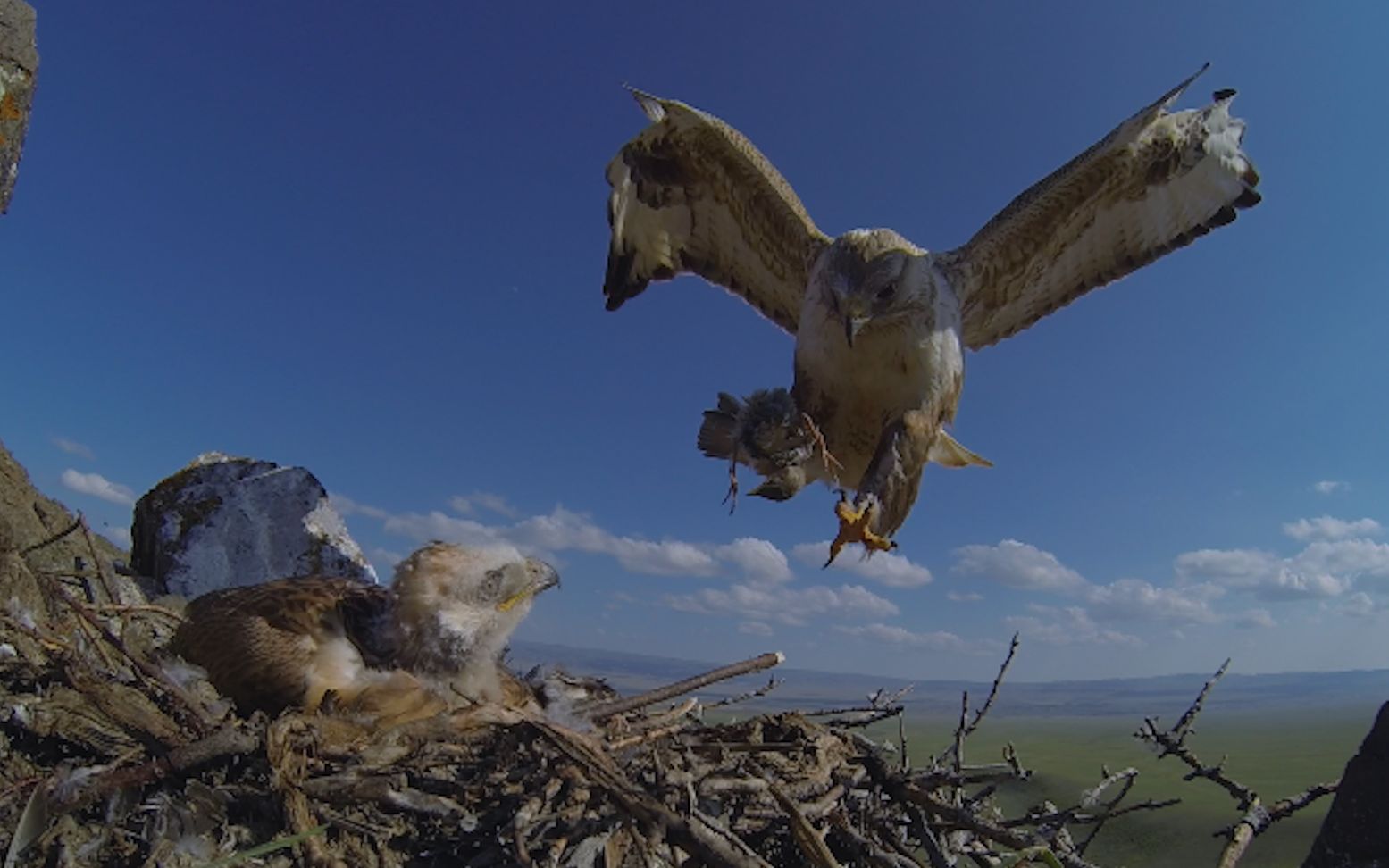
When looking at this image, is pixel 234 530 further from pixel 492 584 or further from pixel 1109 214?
pixel 1109 214

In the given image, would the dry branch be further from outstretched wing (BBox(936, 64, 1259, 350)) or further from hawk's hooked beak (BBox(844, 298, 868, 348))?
outstretched wing (BBox(936, 64, 1259, 350))

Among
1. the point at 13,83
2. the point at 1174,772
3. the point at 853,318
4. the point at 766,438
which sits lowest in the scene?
the point at 1174,772

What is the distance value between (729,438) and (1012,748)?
376 centimetres

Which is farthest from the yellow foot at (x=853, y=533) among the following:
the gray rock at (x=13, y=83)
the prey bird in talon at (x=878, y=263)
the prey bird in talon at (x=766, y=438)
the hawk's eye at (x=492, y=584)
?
the gray rock at (x=13, y=83)

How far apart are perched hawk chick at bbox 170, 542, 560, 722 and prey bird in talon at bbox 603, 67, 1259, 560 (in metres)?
3.17

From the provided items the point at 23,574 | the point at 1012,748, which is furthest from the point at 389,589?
the point at 1012,748

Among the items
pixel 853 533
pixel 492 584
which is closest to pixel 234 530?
pixel 492 584

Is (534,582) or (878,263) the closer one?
(534,582)

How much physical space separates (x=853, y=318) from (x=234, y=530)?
4.81m

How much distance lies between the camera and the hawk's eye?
3705 millimetres

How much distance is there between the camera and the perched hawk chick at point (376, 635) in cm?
321

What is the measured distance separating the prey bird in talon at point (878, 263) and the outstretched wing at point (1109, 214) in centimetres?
1

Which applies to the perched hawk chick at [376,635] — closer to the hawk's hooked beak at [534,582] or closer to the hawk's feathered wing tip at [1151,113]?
the hawk's hooked beak at [534,582]

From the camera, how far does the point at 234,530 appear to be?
19.3 feet
